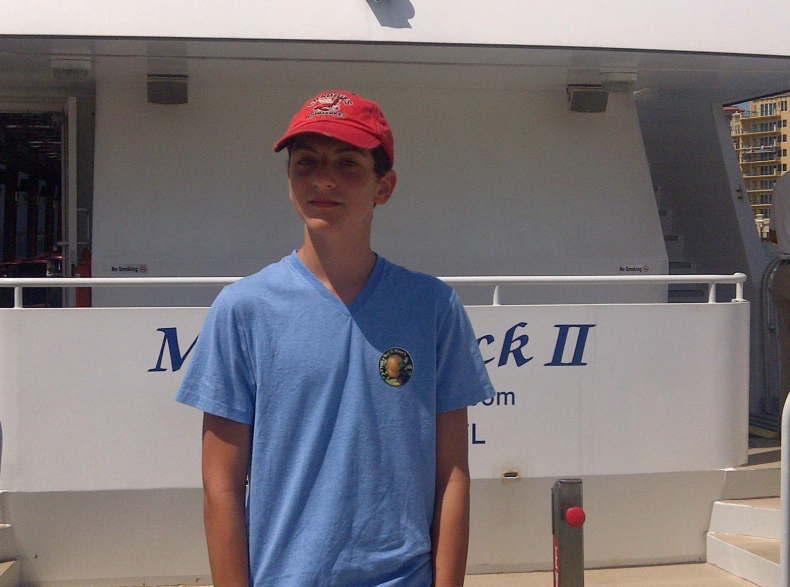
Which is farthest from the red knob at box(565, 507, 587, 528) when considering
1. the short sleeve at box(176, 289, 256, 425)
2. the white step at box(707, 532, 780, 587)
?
the white step at box(707, 532, 780, 587)

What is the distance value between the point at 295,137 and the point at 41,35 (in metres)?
2.86

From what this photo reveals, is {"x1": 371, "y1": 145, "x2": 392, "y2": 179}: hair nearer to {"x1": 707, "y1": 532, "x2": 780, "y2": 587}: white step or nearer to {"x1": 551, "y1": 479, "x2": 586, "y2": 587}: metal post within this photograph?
Result: {"x1": 551, "y1": 479, "x2": 586, "y2": 587}: metal post

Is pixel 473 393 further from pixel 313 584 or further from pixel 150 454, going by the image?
pixel 150 454

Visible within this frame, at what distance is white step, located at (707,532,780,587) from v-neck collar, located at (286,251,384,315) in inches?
116

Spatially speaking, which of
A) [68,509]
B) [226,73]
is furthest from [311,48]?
[68,509]

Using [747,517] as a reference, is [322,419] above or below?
above

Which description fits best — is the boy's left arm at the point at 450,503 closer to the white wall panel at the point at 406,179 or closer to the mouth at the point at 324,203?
the mouth at the point at 324,203

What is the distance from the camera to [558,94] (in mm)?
5480

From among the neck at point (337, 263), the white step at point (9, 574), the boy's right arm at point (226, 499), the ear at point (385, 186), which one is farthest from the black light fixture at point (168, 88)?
the boy's right arm at point (226, 499)

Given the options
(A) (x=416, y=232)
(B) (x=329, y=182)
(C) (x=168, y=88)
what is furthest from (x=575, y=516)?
(C) (x=168, y=88)

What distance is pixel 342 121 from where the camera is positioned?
164cm

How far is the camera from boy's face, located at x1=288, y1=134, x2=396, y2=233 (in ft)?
5.49

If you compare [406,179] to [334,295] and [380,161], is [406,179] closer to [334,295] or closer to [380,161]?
[380,161]

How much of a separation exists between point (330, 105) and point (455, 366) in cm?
55
